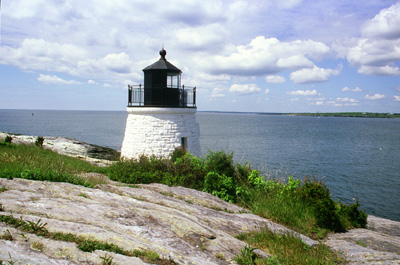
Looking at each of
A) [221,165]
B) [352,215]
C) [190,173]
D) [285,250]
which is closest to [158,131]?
[190,173]

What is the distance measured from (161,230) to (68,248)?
1610mm

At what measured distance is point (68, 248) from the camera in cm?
359

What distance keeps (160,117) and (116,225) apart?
33.4 feet

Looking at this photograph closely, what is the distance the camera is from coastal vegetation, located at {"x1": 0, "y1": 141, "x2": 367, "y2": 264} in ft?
16.6

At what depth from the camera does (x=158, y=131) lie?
14.6 meters

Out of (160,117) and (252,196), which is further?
(160,117)

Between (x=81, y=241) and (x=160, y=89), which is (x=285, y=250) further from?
(x=160, y=89)

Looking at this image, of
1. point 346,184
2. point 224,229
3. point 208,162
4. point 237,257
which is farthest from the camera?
point 346,184

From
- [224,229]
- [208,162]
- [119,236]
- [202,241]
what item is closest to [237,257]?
[202,241]

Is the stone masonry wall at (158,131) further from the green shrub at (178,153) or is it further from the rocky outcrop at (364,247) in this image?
the rocky outcrop at (364,247)

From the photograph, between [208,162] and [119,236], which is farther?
[208,162]

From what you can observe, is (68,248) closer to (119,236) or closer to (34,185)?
(119,236)

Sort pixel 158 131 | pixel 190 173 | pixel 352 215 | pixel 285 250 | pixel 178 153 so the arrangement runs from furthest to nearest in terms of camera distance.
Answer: pixel 158 131, pixel 178 153, pixel 190 173, pixel 352 215, pixel 285 250

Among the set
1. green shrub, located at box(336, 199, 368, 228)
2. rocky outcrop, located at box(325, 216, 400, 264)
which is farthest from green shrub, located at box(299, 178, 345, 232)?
green shrub, located at box(336, 199, 368, 228)
